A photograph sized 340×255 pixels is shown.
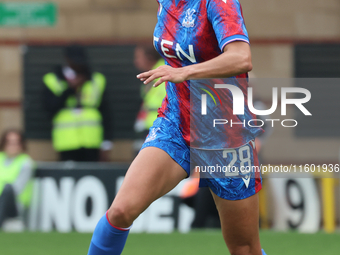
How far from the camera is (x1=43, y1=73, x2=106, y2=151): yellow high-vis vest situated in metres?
7.49

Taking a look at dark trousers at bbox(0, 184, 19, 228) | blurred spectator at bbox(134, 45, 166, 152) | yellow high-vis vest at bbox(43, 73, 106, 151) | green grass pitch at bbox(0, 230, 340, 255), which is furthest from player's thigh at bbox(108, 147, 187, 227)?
yellow high-vis vest at bbox(43, 73, 106, 151)

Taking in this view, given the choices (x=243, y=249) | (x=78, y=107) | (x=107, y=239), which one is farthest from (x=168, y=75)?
(x=78, y=107)

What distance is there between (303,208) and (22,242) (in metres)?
3.15

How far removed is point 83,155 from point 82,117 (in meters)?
0.48

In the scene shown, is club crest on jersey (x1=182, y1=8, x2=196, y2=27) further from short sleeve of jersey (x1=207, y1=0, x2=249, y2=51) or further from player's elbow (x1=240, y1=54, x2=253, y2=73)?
player's elbow (x1=240, y1=54, x2=253, y2=73)

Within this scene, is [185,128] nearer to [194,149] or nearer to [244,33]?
[194,149]

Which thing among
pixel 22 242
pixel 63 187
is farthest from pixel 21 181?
pixel 22 242

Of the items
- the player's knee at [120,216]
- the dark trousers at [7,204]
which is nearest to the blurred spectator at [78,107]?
the dark trousers at [7,204]

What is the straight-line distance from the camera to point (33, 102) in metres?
8.76

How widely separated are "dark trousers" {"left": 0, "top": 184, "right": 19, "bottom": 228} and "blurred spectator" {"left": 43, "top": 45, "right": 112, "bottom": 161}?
3.43ft

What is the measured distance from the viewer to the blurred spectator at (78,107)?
746 centimetres

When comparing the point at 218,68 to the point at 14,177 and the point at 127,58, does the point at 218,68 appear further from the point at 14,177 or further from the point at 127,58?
the point at 127,58

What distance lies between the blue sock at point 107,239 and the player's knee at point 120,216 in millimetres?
32

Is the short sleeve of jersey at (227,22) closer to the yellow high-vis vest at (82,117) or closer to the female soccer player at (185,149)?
the female soccer player at (185,149)
